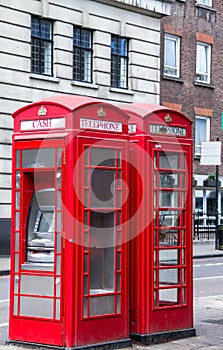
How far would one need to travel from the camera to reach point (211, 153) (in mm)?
27875

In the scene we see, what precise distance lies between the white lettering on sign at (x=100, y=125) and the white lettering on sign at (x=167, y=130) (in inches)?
22.5

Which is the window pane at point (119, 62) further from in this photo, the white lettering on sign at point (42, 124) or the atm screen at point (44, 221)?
the atm screen at point (44, 221)

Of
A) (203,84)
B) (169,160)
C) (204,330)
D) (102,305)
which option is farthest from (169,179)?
(203,84)

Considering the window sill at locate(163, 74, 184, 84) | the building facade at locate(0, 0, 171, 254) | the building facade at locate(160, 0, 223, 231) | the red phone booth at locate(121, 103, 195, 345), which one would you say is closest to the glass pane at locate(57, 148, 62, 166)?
the red phone booth at locate(121, 103, 195, 345)

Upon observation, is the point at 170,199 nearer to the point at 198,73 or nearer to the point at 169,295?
the point at 169,295

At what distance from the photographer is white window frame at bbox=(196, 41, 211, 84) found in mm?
31375

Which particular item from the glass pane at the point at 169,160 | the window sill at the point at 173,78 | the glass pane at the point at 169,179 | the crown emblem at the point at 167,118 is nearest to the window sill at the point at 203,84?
the window sill at the point at 173,78

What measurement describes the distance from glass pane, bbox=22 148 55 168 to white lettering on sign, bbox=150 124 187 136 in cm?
142

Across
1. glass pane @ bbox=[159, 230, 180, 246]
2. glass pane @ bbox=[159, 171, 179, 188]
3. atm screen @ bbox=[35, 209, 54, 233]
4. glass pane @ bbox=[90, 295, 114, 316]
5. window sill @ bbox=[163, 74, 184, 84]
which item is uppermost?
window sill @ bbox=[163, 74, 184, 84]

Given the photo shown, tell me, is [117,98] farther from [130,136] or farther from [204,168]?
[130,136]

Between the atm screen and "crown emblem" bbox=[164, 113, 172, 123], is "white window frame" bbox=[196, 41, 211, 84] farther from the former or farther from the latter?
the atm screen

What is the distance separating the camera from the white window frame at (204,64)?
103 feet

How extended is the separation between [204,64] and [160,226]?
76.2 feet

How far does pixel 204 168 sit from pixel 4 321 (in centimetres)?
2125
